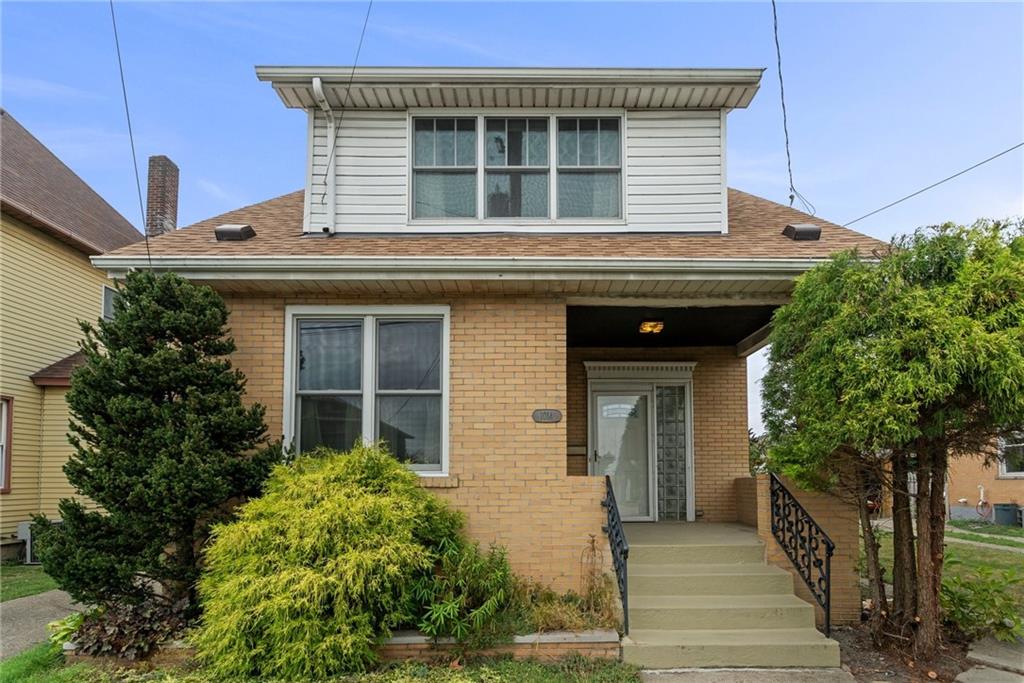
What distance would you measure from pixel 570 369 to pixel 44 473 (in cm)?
1092

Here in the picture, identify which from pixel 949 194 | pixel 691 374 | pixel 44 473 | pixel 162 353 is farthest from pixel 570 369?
pixel 44 473

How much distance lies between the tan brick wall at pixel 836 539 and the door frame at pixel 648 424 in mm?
3134

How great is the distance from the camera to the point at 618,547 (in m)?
6.88

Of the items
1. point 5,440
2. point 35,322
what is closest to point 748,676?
point 5,440

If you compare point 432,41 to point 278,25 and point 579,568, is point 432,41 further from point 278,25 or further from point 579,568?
Result: point 579,568

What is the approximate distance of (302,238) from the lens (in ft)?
27.7

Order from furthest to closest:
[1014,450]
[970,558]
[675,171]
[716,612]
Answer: [970,558] → [675,171] → [716,612] → [1014,450]

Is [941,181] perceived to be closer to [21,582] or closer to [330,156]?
[330,156]

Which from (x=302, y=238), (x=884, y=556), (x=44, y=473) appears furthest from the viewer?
(x=44, y=473)

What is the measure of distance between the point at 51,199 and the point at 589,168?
1325cm

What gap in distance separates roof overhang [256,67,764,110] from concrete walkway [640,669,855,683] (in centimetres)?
627

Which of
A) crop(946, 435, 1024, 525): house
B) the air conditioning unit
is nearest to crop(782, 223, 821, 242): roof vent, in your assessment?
the air conditioning unit

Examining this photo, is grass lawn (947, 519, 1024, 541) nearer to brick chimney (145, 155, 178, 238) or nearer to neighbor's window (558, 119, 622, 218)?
neighbor's window (558, 119, 622, 218)

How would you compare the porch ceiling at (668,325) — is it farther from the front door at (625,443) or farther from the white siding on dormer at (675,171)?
the white siding on dormer at (675,171)
